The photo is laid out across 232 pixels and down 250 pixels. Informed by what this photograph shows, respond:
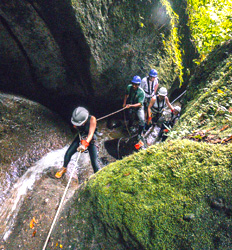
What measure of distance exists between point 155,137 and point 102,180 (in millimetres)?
6822

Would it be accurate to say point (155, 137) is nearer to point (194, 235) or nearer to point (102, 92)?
point (102, 92)

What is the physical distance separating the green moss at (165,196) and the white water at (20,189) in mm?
2395

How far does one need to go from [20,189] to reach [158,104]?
606cm

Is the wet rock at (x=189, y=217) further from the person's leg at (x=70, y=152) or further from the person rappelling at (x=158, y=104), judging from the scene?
the person rappelling at (x=158, y=104)

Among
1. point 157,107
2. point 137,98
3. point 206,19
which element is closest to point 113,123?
point 137,98

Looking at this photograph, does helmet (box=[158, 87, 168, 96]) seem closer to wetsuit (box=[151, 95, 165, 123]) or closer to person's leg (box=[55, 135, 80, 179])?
wetsuit (box=[151, 95, 165, 123])

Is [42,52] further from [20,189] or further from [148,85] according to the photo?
[148,85]

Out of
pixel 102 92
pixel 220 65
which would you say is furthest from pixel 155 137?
pixel 220 65

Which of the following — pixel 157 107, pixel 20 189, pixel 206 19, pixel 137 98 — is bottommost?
pixel 157 107

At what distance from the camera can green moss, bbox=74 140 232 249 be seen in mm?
1609

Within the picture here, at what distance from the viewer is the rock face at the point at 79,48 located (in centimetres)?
498

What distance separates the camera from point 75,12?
4.88m

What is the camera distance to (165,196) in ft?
5.88

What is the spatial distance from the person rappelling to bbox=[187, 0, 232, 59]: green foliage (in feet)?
12.5
